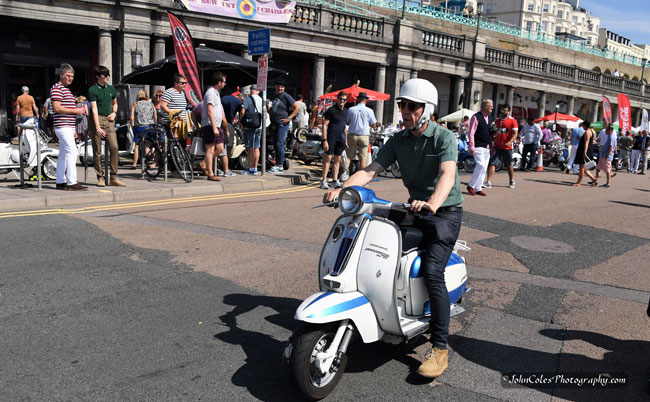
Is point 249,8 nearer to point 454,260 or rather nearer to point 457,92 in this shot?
point 457,92

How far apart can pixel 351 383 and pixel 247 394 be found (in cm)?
63

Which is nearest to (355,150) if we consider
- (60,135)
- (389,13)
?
(60,135)

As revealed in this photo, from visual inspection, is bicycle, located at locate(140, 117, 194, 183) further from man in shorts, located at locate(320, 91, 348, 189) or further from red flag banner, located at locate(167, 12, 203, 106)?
man in shorts, located at locate(320, 91, 348, 189)

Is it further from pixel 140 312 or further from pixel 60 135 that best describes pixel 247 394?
pixel 60 135

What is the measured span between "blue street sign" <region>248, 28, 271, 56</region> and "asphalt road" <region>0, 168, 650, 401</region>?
552 centimetres

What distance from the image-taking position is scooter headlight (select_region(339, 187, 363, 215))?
3340 mm

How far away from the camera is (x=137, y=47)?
21312 mm

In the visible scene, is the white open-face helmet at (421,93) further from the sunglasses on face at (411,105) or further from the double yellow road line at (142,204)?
the double yellow road line at (142,204)

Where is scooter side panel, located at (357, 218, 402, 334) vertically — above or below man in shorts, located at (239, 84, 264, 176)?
below

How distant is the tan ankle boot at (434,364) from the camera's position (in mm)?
3454

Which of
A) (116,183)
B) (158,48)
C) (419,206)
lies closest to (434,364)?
(419,206)

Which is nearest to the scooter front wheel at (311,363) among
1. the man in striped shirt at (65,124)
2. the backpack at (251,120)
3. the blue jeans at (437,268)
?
the blue jeans at (437,268)

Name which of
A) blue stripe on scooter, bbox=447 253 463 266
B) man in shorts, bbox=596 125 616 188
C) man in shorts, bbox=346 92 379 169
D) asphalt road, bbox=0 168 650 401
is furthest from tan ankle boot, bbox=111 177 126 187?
man in shorts, bbox=596 125 616 188

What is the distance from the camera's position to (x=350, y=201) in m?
3.38
